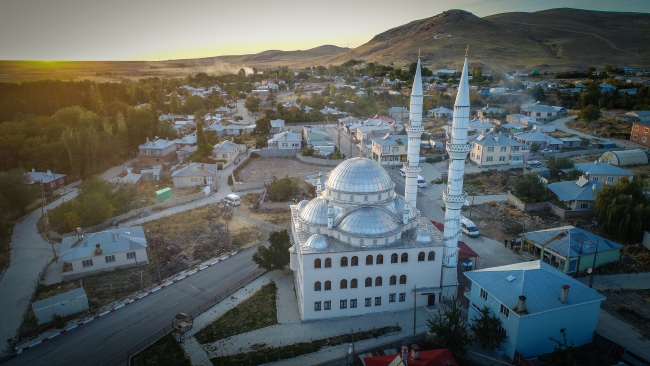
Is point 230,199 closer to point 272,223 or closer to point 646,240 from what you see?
point 272,223

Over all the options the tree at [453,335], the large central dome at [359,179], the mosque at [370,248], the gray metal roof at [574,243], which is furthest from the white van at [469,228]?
the tree at [453,335]

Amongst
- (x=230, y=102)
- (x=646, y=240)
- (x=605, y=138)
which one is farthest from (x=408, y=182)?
(x=230, y=102)

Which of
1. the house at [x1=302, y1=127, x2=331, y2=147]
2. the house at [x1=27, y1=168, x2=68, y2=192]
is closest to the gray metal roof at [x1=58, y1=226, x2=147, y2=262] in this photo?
the house at [x1=27, y1=168, x2=68, y2=192]

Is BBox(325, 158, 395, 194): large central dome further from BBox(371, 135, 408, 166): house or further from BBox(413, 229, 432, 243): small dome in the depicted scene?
BBox(371, 135, 408, 166): house

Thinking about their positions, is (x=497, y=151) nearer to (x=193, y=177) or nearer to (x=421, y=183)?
(x=421, y=183)

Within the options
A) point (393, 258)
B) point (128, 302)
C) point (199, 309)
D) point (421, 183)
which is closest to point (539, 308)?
point (393, 258)

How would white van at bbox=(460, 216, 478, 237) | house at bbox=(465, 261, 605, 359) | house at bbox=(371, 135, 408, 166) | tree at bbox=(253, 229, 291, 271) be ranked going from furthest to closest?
house at bbox=(371, 135, 408, 166) < white van at bbox=(460, 216, 478, 237) < tree at bbox=(253, 229, 291, 271) < house at bbox=(465, 261, 605, 359)
